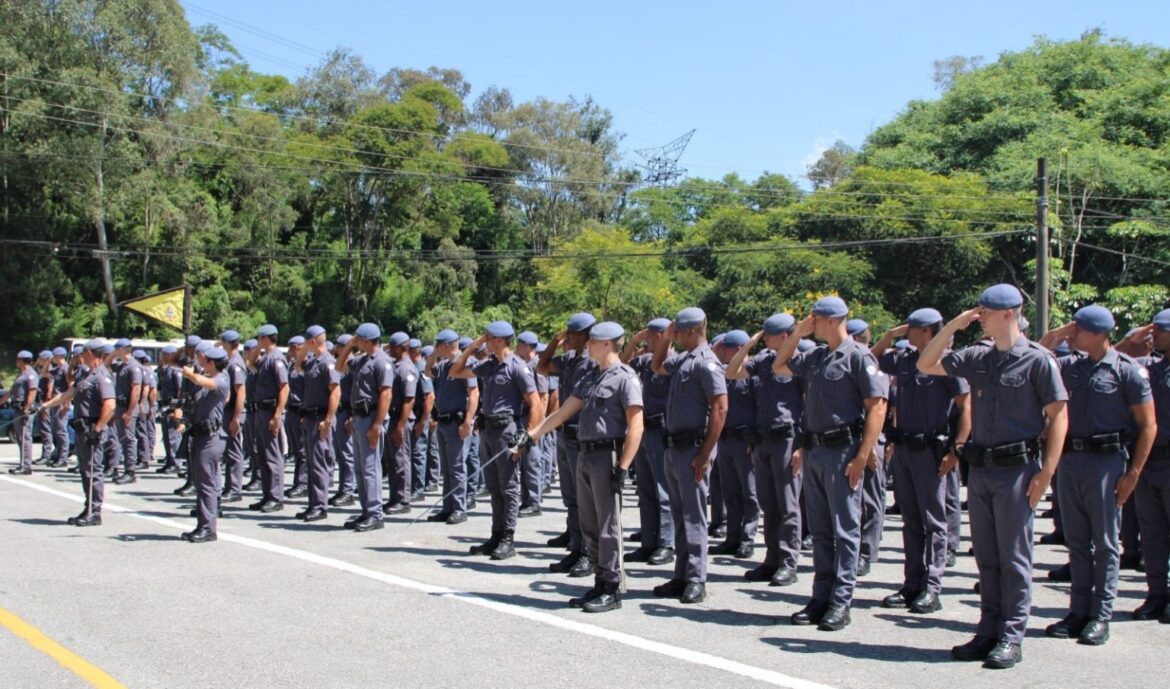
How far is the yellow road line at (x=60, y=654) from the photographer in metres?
5.76

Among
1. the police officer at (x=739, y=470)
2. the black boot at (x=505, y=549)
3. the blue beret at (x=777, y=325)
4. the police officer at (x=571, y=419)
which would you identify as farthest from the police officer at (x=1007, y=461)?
the black boot at (x=505, y=549)

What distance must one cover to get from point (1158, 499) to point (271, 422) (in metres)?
9.20

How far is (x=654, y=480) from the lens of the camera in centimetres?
990

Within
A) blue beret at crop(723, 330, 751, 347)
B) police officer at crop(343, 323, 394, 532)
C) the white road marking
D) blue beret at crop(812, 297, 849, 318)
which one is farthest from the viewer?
police officer at crop(343, 323, 394, 532)

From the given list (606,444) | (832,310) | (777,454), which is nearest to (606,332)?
(606,444)

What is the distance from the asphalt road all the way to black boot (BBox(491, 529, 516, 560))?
0.18 metres

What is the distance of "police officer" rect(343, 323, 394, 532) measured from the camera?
11.1 metres

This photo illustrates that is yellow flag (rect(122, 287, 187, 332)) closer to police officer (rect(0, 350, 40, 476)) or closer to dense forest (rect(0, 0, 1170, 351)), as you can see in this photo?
dense forest (rect(0, 0, 1170, 351))

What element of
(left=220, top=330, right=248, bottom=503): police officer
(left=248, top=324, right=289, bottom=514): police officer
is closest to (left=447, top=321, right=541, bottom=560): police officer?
(left=220, top=330, right=248, bottom=503): police officer

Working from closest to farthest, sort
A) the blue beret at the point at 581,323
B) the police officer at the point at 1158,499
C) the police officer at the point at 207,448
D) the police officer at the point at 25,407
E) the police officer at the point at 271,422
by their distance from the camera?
the police officer at the point at 1158,499, the blue beret at the point at 581,323, the police officer at the point at 207,448, the police officer at the point at 271,422, the police officer at the point at 25,407

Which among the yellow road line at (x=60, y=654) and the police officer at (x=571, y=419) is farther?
the police officer at (x=571, y=419)

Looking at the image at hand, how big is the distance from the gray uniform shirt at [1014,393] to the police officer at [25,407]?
16.0 m

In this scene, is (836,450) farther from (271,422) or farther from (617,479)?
(271,422)

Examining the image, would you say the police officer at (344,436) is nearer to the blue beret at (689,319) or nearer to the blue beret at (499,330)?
the blue beret at (499,330)
